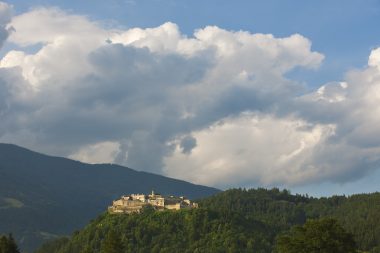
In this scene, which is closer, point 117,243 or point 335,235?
point 335,235

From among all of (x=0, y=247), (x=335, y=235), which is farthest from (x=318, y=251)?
(x=0, y=247)

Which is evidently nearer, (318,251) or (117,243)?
(318,251)

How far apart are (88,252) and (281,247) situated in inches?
1471

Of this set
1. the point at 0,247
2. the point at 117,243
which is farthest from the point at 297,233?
the point at 0,247

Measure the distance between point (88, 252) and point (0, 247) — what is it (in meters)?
17.1

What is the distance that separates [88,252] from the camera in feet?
443

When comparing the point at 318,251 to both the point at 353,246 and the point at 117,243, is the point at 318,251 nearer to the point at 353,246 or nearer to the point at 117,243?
the point at 353,246

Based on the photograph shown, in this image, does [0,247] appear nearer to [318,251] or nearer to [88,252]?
[88,252]

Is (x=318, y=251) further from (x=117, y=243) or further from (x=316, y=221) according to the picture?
(x=117, y=243)

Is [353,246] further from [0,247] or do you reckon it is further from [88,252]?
[0,247]

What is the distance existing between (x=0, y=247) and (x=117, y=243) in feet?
73.9

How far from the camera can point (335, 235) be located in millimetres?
127438

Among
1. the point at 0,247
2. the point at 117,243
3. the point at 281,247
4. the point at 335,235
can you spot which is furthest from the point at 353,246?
the point at 0,247

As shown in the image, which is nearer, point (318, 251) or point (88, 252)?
point (318, 251)
